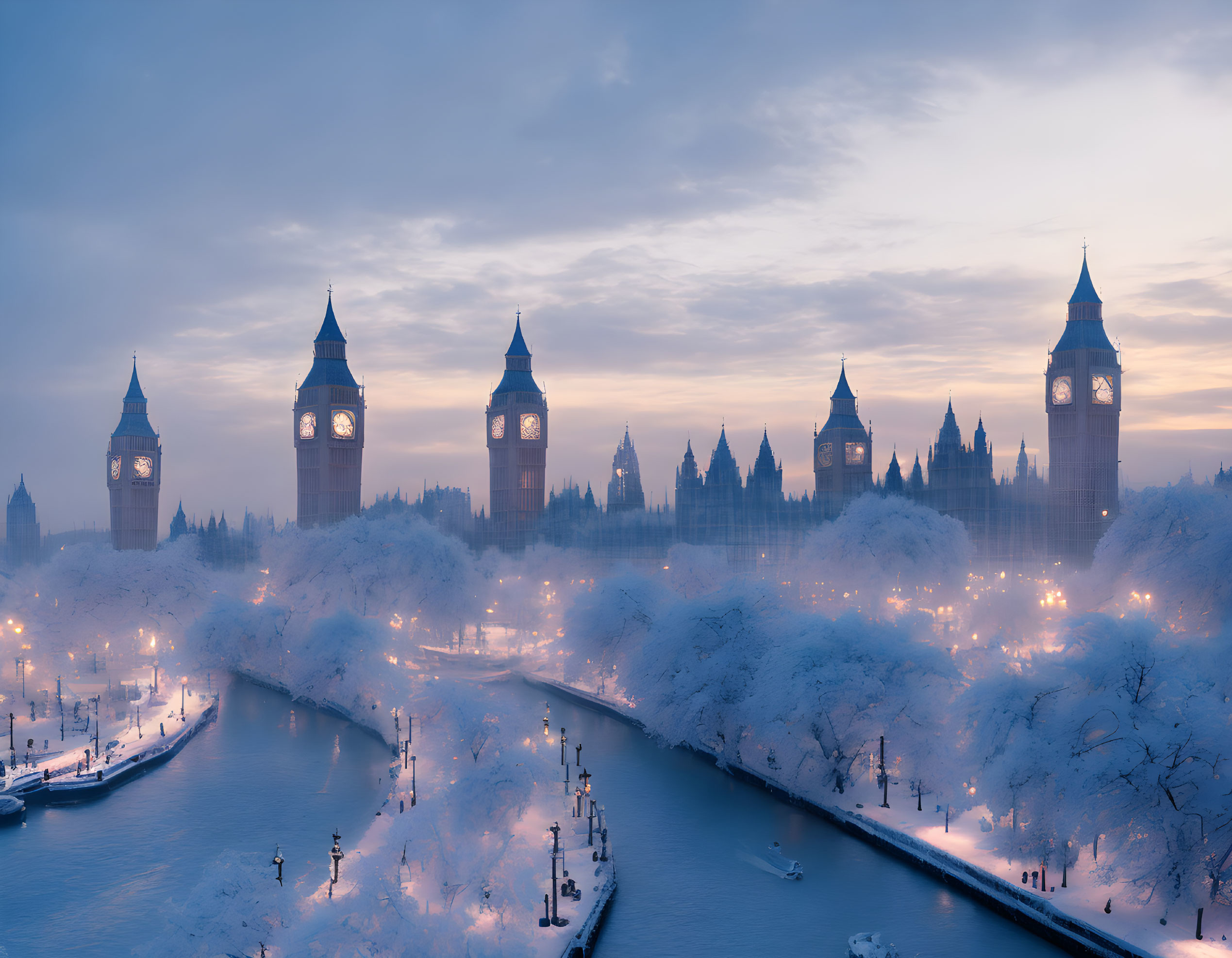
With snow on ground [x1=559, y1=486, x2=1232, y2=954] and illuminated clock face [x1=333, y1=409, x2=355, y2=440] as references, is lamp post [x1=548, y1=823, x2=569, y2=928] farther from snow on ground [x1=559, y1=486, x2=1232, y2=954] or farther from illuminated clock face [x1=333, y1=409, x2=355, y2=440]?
illuminated clock face [x1=333, y1=409, x2=355, y2=440]

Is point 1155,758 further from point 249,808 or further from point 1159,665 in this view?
point 249,808

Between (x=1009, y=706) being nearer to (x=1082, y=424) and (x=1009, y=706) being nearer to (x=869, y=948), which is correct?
(x=869, y=948)

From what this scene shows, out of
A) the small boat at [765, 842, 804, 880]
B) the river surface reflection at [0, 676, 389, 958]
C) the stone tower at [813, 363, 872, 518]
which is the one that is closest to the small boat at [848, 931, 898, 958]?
the small boat at [765, 842, 804, 880]

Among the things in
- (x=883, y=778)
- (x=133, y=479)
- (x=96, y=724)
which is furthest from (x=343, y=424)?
(x=883, y=778)

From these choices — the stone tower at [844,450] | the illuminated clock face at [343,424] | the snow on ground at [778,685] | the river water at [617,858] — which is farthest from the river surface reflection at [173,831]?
the stone tower at [844,450]

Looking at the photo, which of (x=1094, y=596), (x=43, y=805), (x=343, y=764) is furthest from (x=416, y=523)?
(x=1094, y=596)

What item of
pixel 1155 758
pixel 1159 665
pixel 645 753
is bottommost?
pixel 645 753
